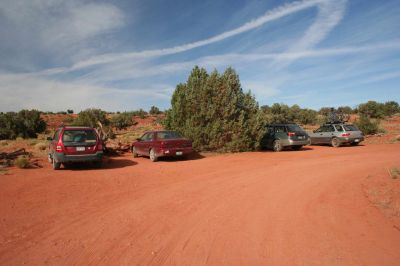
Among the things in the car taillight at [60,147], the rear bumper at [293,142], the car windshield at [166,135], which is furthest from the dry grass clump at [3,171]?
the rear bumper at [293,142]

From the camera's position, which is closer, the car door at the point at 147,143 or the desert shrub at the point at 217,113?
the car door at the point at 147,143

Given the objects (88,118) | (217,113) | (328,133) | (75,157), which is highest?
(88,118)

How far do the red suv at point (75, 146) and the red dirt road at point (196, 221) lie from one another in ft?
6.74

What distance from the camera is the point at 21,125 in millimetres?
35344

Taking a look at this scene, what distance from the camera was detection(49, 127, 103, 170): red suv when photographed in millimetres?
12469

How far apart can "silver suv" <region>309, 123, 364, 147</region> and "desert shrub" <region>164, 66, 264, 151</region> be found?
600cm

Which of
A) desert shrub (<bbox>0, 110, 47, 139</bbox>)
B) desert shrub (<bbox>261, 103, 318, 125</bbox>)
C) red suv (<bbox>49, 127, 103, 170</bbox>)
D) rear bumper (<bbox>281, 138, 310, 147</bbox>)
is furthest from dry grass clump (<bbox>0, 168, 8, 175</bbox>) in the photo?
desert shrub (<bbox>261, 103, 318, 125</bbox>)

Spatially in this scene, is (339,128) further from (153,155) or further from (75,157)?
(75,157)

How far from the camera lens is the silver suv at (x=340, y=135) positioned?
21.1 meters

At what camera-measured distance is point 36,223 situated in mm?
6039

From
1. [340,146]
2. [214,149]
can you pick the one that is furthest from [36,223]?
[340,146]

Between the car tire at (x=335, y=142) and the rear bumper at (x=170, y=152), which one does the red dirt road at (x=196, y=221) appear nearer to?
the rear bumper at (x=170, y=152)

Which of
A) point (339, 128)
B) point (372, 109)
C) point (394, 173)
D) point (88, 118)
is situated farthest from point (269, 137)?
point (372, 109)

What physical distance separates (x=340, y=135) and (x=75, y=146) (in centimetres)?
1645
